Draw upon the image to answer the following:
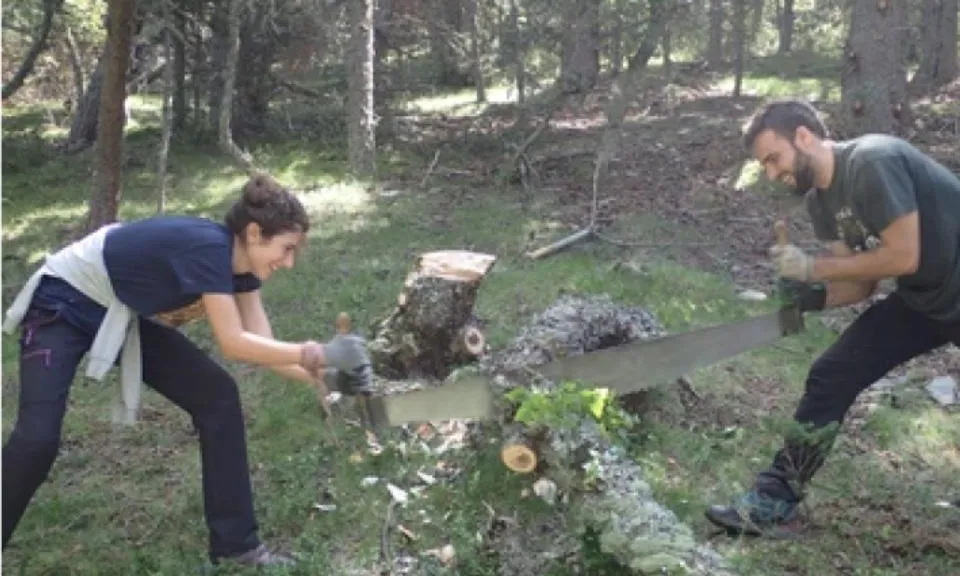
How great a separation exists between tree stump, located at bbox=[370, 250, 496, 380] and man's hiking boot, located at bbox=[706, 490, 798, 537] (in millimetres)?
2168

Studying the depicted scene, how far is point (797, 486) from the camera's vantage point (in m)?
4.43

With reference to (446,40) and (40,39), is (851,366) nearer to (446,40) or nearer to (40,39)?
(40,39)

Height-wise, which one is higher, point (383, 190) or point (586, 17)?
point (586, 17)

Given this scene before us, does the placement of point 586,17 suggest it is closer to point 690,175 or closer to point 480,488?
point 690,175

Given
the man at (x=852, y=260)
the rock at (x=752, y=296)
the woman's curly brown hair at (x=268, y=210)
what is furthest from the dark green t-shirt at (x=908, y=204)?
the rock at (x=752, y=296)

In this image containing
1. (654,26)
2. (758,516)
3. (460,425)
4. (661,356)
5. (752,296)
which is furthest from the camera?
(654,26)

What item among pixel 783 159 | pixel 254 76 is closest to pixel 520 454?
pixel 783 159

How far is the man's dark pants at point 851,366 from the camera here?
4.31 meters

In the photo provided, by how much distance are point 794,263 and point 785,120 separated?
1.91 ft

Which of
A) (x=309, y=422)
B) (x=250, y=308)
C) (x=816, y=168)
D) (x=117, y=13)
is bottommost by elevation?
(x=309, y=422)

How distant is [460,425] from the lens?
5.57 m

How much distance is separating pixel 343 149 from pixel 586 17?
3.96 metres

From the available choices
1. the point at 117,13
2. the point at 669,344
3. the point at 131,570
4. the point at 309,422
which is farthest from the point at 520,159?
the point at 131,570

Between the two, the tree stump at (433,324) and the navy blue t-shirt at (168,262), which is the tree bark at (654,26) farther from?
the navy blue t-shirt at (168,262)
